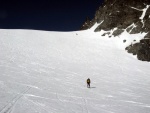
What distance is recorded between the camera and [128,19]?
59812 millimetres

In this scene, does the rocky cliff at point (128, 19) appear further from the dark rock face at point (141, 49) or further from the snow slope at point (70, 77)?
the snow slope at point (70, 77)

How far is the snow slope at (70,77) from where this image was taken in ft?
44.6

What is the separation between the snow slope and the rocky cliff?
4.82 m

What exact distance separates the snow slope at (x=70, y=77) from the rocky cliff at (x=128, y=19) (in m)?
4.82

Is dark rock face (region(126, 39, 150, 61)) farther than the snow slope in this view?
Yes

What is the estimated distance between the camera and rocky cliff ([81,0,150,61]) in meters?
46.7

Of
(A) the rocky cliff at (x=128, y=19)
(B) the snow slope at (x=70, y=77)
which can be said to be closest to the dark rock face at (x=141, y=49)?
(A) the rocky cliff at (x=128, y=19)

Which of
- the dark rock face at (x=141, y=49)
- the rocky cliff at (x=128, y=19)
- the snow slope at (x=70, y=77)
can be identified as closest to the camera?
the snow slope at (x=70, y=77)

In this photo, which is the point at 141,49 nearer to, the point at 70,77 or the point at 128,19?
the point at 128,19

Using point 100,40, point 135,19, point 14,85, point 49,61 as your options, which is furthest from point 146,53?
point 14,85

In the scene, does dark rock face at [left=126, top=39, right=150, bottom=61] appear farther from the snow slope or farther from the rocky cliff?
the snow slope

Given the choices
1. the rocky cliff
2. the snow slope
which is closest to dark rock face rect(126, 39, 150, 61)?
the rocky cliff

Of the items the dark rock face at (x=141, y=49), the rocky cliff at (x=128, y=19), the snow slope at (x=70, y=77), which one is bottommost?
the snow slope at (x=70, y=77)

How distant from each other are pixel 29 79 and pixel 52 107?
8366 millimetres
